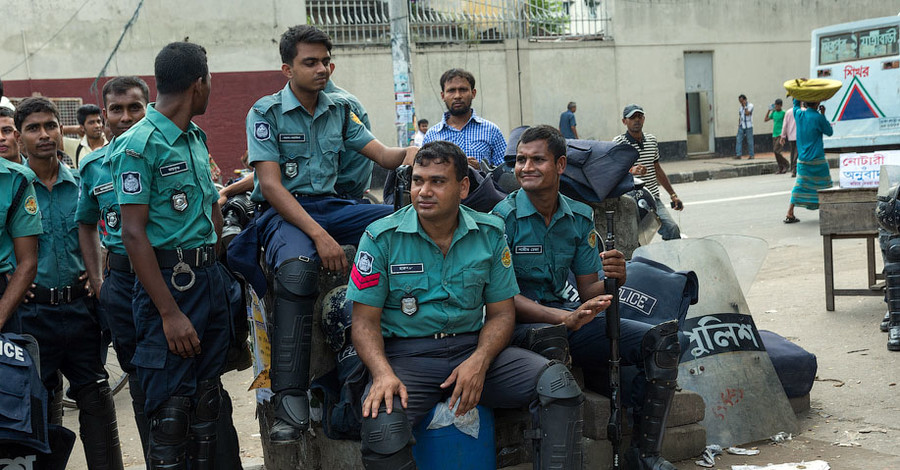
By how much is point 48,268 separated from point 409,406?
2000 mm

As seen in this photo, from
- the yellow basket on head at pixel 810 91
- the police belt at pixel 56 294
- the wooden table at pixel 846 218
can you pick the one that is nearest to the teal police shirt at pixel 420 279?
the police belt at pixel 56 294

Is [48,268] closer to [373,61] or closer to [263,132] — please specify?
[263,132]

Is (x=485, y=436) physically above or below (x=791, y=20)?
below

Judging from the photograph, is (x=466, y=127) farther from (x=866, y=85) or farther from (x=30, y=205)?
(x=866, y=85)

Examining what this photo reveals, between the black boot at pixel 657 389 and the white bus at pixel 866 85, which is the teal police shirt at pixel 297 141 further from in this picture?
the white bus at pixel 866 85

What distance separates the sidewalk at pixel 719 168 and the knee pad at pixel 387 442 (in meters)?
18.5

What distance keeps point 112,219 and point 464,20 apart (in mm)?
19071

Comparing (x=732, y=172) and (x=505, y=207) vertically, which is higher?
(x=505, y=207)

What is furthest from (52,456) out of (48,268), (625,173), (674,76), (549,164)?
(674,76)

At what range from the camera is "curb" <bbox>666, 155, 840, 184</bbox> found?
2158 cm

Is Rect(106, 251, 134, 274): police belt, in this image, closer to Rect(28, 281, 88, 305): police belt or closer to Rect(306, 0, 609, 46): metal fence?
Rect(28, 281, 88, 305): police belt

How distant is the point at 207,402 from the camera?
3920 millimetres

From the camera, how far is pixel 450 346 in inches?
148

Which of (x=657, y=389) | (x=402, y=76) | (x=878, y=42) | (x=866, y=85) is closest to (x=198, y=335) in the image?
(x=657, y=389)
